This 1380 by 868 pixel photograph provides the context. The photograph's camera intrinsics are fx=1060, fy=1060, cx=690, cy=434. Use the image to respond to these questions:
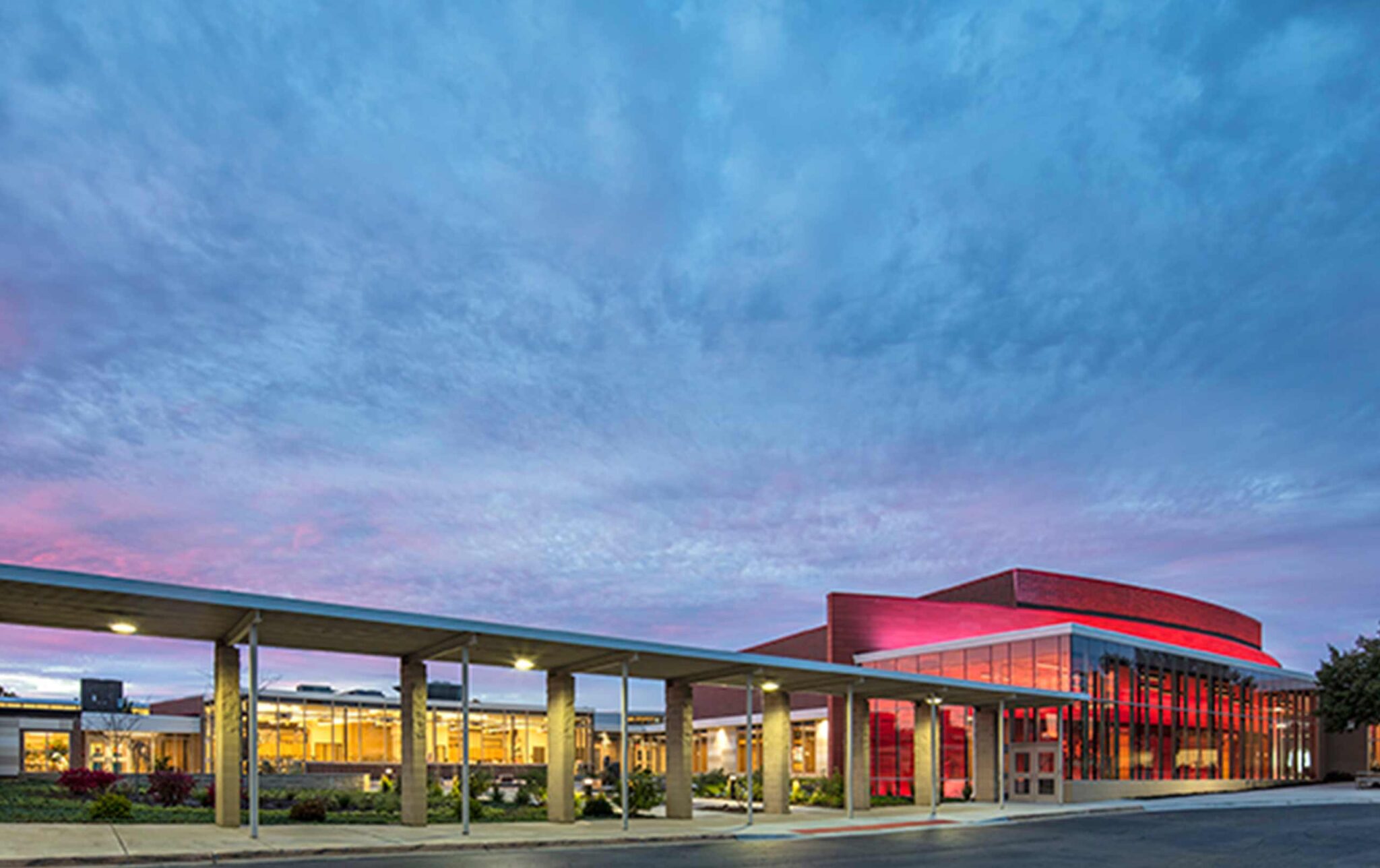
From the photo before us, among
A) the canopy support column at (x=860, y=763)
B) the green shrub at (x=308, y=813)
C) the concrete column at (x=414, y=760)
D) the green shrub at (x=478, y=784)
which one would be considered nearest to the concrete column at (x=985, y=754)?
the canopy support column at (x=860, y=763)

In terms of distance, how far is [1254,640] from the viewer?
71375mm

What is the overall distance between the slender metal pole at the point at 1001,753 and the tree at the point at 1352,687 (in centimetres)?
2222

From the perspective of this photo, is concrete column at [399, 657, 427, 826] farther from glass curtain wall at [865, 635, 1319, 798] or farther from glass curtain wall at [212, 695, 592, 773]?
glass curtain wall at [212, 695, 592, 773]

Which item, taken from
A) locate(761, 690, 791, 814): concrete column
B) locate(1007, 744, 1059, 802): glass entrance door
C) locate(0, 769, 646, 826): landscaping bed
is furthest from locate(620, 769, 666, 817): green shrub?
locate(1007, 744, 1059, 802): glass entrance door

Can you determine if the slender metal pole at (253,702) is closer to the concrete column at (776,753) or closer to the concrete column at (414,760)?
the concrete column at (414,760)

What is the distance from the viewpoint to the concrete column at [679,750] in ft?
95.2

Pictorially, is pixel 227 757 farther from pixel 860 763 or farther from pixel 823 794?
pixel 823 794

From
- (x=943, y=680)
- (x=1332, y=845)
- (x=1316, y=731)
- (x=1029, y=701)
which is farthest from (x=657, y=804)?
(x=1316, y=731)

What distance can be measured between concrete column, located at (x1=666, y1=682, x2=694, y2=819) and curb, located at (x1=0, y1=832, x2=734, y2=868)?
4.32 m

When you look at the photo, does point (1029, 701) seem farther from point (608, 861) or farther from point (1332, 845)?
point (608, 861)

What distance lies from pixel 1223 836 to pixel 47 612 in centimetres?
2559

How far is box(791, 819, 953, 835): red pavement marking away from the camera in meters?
26.1

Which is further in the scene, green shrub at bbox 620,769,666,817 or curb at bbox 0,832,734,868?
green shrub at bbox 620,769,666,817

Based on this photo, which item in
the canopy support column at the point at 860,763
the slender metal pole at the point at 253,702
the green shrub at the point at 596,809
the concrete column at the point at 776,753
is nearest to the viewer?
the slender metal pole at the point at 253,702
